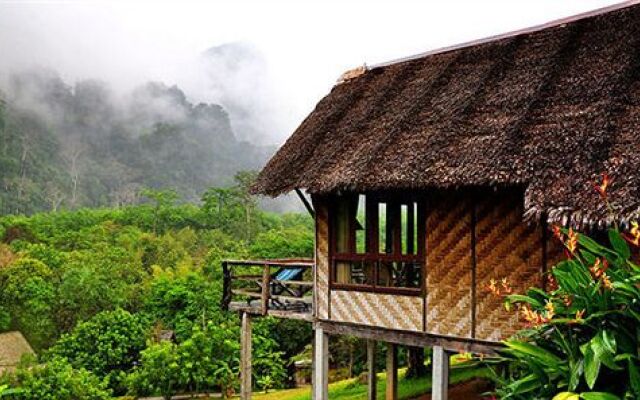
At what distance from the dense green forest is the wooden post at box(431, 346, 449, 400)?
3.79 m

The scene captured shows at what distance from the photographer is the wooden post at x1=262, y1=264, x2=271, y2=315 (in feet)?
30.8

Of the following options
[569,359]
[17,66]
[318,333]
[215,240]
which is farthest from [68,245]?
[17,66]

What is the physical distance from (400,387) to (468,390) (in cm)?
160

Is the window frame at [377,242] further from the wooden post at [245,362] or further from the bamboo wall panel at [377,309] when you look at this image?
the wooden post at [245,362]

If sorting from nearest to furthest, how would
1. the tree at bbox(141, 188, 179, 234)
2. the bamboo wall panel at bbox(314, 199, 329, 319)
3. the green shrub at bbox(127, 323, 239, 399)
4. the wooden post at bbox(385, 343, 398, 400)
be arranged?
the bamboo wall panel at bbox(314, 199, 329, 319) < the wooden post at bbox(385, 343, 398, 400) < the green shrub at bbox(127, 323, 239, 399) < the tree at bbox(141, 188, 179, 234)

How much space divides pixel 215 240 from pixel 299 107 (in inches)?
2835

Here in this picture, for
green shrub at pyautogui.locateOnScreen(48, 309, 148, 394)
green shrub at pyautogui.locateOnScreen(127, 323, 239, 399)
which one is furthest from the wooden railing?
green shrub at pyautogui.locateOnScreen(48, 309, 148, 394)

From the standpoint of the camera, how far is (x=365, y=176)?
24.0 ft

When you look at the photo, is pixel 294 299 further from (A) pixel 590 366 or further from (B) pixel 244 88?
(B) pixel 244 88

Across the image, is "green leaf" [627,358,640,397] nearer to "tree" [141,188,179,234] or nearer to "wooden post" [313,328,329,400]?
"wooden post" [313,328,329,400]

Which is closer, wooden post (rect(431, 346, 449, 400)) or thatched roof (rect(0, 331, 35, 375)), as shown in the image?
wooden post (rect(431, 346, 449, 400))

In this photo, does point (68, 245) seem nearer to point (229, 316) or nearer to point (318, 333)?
point (229, 316)

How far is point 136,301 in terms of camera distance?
25891 millimetres

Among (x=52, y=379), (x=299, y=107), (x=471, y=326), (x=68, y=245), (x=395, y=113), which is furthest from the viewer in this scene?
(x=299, y=107)
